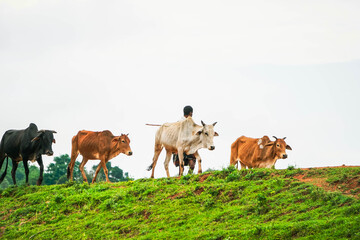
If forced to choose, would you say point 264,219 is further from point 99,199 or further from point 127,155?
point 127,155

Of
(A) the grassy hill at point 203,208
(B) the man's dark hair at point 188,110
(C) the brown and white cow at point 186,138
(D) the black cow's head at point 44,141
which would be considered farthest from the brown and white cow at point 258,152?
(D) the black cow's head at point 44,141

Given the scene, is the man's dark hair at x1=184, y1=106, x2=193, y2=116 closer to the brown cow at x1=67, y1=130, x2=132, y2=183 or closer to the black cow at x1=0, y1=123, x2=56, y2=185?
the brown cow at x1=67, y1=130, x2=132, y2=183

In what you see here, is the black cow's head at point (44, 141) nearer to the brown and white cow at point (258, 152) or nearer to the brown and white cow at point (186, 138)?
the brown and white cow at point (186, 138)

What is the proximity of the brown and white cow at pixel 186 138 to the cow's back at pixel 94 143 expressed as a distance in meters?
2.09

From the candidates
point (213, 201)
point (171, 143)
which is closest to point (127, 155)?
point (171, 143)

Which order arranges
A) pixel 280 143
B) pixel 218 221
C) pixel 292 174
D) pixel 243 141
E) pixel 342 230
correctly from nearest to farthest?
pixel 342 230 < pixel 218 221 < pixel 292 174 < pixel 280 143 < pixel 243 141

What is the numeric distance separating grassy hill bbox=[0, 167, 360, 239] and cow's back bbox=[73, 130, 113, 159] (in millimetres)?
3078

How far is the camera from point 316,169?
12914mm

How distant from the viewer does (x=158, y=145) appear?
59.1 ft

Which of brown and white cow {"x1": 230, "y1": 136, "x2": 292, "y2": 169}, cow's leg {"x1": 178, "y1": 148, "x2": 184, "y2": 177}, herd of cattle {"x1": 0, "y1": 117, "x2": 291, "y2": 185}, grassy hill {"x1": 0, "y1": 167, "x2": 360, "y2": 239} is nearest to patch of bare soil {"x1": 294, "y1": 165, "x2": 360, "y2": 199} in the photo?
grassy hill {"x1": 0, "y1": 167, "x2": 360, "y2": 239}

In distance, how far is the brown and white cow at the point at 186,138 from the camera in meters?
16.6

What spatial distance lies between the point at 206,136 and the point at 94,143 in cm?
435

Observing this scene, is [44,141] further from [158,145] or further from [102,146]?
[158,145]

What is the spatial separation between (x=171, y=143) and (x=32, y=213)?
480 cm
